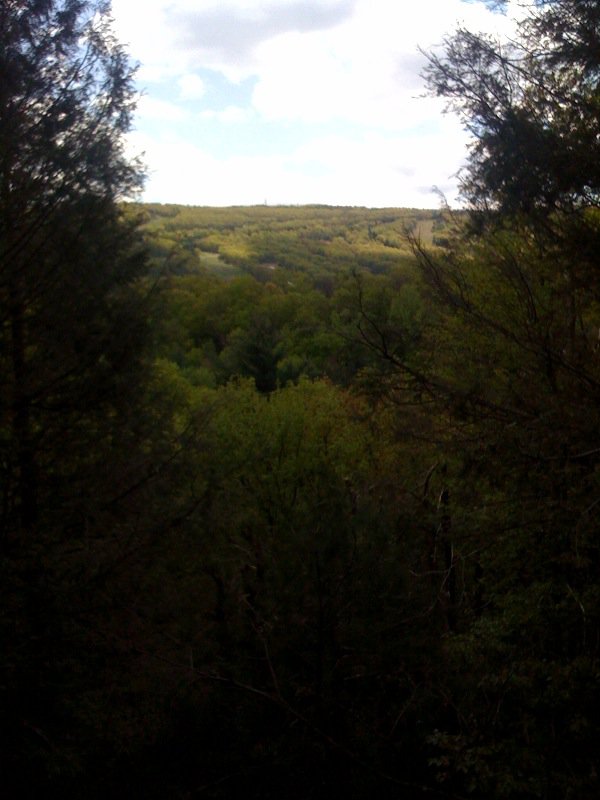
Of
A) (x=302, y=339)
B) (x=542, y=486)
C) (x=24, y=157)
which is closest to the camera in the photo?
(x=542, y=486)

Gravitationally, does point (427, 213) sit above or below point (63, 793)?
above

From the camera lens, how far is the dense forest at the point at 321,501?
24.7ft

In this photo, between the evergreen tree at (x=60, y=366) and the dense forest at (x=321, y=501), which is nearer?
the dense forest at (x=321, y=501)

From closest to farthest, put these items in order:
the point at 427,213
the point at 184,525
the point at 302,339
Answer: the point at 184,525, the point at 427,213, the point at 302,339

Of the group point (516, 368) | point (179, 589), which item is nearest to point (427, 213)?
point (516, 368)

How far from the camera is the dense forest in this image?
7.53 metres

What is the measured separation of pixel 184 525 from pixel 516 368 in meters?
4.44

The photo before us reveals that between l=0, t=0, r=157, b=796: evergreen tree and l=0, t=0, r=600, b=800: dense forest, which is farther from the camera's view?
l=0, t=0, r=157, b=796: evergreen tree

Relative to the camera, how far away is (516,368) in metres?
8.42

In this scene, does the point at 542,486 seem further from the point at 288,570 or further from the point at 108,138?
the point at 108,138

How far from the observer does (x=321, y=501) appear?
1193 cm

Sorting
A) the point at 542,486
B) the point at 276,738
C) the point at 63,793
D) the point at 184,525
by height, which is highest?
the point at 542,486

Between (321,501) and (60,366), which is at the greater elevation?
(60,366)

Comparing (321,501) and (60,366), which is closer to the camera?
(60,366)
